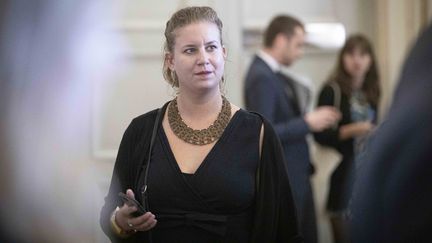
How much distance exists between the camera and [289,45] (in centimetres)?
92

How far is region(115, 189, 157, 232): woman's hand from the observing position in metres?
0.58

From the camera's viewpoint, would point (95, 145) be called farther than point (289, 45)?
No

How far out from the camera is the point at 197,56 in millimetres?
569

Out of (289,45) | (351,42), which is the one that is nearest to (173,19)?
(289,45)

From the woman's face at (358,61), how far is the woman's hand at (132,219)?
1.04 meters

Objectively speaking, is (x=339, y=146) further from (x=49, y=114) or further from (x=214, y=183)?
(x=49, y=114)

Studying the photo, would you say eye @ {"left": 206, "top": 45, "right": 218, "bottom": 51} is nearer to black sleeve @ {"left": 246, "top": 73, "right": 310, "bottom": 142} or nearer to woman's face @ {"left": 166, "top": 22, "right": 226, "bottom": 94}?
woman's face @ {"left": 166, "top": 22, "right": 226, "bottom": 94}

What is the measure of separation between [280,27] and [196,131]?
410mm

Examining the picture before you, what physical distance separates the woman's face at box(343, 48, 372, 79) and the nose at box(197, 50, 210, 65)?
3.32 feet

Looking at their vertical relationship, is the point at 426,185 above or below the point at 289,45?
below

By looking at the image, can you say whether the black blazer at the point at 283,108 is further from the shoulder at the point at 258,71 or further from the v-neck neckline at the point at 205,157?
the v-neck neckline at the point at 205,157

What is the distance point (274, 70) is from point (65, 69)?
326mm

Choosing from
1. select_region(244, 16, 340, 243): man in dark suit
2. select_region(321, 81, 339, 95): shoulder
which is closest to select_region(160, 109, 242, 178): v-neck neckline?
select_region(244, 16, 340, 243): man in dark suit

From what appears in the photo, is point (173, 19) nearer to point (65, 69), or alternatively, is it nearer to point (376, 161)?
point (65, 69)
